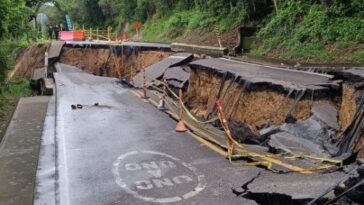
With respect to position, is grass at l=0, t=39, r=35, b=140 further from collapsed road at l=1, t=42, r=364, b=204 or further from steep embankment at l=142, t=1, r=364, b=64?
steep embankment at l=142, t=1, r=364, b=64

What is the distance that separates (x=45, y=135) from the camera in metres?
12.5

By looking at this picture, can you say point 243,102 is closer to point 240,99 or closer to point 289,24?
point 240,99

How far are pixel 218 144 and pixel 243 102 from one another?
3.04 meters

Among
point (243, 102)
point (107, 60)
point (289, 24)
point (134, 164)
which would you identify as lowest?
point (107, 60)

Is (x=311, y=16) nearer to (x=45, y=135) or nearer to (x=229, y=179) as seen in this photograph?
(x=45, y=135)

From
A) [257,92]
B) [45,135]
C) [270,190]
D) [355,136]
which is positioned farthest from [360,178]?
[45,135]


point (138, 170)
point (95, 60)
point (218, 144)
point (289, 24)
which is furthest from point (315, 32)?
point (95, 60)

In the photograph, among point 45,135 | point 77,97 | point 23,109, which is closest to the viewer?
point 45,135

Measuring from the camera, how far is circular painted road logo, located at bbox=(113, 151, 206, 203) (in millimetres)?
7609

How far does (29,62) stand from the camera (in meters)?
34.2

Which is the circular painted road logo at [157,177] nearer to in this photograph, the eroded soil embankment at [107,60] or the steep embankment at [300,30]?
the steep embankment at [300,30]

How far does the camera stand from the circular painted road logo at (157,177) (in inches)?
300

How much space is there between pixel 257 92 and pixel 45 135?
19.1 ft

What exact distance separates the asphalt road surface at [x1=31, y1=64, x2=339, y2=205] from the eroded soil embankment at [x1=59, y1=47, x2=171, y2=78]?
13342mm
